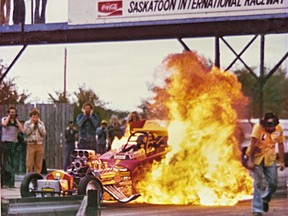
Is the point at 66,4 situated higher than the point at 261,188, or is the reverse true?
the point at 66,4

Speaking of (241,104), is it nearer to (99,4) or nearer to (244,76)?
(244,76)

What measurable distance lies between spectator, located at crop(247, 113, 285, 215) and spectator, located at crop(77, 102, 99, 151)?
1.18 meters

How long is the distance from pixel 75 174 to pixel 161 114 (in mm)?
797

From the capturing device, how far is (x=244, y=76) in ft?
23.1

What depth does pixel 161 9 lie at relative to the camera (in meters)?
7.18

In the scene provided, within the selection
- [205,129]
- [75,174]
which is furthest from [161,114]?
[75,174]

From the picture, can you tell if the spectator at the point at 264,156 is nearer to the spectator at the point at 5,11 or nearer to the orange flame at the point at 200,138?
the orange flame at the point at 200,138

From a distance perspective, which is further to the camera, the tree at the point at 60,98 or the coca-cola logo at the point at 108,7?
the tree at the point at 60,98

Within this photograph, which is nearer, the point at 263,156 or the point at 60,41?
the point at 263,156

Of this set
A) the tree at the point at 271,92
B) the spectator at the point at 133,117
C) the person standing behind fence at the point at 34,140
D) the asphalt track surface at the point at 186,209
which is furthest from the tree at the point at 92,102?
the tree at the point at 271,92

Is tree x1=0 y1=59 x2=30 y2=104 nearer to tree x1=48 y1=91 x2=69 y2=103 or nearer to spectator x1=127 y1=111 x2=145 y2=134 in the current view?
tree x1=48 y1=91 x2=69 y2=103

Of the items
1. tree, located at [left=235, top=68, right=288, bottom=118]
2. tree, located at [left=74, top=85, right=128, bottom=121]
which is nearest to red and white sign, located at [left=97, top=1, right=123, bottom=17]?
tree, located at [left=74, top=85, right=128, bottom=121]

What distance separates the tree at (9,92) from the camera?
7.60 metres

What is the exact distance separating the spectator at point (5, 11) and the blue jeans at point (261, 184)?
221 centimetres
